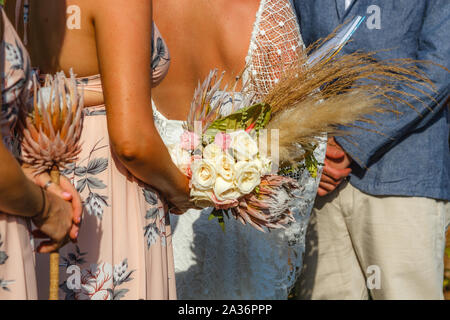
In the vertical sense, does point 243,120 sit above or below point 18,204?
above

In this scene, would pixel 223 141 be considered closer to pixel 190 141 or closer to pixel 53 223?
pixel 190 141

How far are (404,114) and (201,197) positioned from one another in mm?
1345

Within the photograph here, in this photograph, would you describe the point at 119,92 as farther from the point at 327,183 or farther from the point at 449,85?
the point at 449,85

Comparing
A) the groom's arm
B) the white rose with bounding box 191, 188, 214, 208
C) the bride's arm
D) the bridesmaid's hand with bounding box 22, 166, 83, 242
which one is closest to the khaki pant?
the groom's arm

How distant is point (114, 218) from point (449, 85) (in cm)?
186

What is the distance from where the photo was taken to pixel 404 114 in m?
2.80

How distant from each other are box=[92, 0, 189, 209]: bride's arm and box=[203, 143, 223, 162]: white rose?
237 mm

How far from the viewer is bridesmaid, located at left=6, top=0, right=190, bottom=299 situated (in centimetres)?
162

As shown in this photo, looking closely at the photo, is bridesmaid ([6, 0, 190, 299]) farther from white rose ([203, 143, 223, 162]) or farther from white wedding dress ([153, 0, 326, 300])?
white wedding dress ([153, 0, 326, 300])

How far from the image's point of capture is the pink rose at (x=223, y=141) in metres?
1.90

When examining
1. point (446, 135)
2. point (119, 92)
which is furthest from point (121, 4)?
point (446, 135)

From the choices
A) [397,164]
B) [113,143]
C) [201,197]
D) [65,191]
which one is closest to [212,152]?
[201,197]

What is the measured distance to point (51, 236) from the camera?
1520 mm

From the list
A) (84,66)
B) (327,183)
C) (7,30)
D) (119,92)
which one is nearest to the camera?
(7,30)
